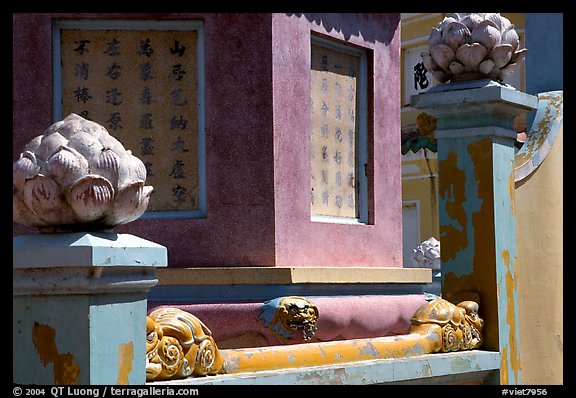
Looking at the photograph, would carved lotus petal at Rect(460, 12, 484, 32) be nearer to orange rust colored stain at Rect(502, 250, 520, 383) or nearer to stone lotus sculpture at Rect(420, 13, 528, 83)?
stone lotus sculpture at Rect(420, 13, 528, 83)

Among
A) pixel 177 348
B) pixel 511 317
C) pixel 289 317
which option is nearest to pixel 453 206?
pixel 511 317

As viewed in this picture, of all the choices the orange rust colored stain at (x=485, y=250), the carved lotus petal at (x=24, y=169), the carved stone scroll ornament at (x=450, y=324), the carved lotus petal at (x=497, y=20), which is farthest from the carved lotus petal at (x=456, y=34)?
the carved lotus petal at (x=24, y=169)

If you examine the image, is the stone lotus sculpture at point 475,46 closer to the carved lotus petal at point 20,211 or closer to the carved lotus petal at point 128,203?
the carved lotus petal at point 128,203

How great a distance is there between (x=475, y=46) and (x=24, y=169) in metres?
3.63

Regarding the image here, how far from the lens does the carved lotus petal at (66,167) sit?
3785mm

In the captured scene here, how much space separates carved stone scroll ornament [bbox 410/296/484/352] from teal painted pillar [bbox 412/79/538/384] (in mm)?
167

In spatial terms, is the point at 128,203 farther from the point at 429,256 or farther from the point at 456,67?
the point at 429,256

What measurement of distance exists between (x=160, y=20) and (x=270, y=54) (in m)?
0.68

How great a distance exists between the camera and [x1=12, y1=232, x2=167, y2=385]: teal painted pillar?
Result: 12.2 feet

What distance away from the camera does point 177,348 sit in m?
4.26

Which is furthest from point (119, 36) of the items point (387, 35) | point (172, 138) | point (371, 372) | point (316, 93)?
point (371, 372)

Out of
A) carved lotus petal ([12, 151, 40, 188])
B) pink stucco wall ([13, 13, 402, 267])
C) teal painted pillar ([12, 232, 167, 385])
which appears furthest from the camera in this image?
pink stucco wall ([13, 13, 402, 267])

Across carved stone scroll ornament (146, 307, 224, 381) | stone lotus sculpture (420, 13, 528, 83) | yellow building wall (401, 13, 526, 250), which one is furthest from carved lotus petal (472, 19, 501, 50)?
yellow building wall (401, 13, 526, 250)

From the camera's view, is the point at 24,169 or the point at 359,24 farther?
the point at 359,24
